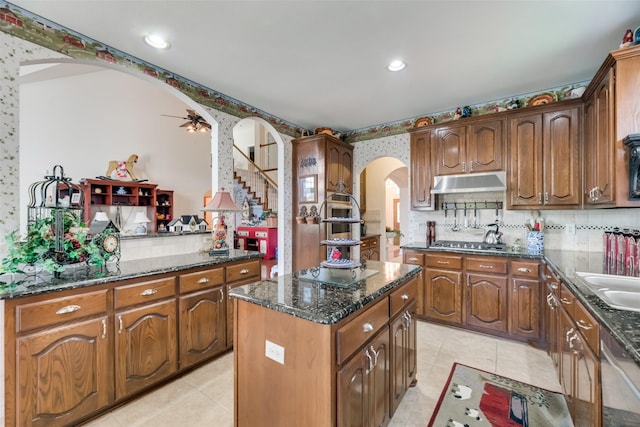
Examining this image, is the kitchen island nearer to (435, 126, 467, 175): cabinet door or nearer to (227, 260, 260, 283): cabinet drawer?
(227, 260, 260, 283): cabinet drawer

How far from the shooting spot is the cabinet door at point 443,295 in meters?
3.24

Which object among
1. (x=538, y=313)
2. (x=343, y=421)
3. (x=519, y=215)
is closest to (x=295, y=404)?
(x=343, y=421)

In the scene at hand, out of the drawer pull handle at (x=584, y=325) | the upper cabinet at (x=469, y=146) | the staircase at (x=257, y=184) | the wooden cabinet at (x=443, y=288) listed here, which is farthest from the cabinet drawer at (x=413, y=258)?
the staircase at (x=257, y=184)

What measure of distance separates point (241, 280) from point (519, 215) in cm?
338

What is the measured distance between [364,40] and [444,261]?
8.16 feet

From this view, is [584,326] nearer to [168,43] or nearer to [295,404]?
[295,404]

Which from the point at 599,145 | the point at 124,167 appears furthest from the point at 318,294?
the point at 124,167

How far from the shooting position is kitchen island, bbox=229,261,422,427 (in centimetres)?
123

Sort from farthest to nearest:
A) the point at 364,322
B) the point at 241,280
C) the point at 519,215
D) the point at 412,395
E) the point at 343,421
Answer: the point at 519,215, the point at 241,280, the point at 412,395, the point at 364,322, the point at 343,421

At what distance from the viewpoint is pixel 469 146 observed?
3.46 m

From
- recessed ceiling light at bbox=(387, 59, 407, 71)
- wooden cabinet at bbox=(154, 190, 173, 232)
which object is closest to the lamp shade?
recessed ceiling light at bbox=(387, 59, 407, 71)

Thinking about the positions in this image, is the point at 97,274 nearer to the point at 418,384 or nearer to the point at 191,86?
the point at 191,86

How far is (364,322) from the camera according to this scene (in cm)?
142

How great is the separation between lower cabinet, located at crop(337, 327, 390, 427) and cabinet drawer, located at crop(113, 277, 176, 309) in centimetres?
157
